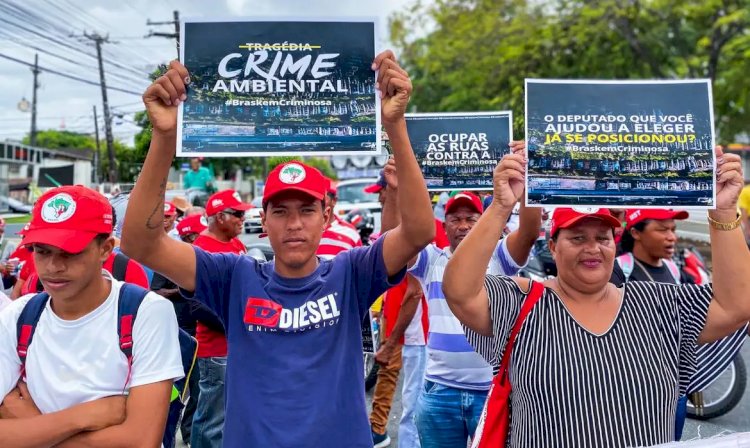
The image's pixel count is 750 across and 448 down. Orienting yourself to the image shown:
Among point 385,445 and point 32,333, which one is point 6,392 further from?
point 385,445

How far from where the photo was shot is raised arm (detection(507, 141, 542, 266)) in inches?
106

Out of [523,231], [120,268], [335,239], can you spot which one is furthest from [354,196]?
[523,231]

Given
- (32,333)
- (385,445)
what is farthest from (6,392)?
(385,445)

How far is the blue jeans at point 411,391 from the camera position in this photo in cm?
444

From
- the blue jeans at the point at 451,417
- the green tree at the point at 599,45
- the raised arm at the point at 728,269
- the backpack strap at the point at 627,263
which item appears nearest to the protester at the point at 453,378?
the blue jeans at the point at 451,417

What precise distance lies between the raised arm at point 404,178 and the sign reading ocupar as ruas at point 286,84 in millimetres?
137

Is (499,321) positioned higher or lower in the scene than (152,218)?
lower

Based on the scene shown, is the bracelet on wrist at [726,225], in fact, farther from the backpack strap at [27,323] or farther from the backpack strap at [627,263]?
the backpack strap at [27,323]

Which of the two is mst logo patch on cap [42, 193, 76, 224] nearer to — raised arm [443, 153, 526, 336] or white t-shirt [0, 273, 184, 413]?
white t-shirt [0, 273, 184, 413]

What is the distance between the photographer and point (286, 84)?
250 cm

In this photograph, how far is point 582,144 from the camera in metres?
2.50

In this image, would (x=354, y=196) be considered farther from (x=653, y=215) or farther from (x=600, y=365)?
(x=600, y=365)

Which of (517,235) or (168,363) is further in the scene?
(517,235)

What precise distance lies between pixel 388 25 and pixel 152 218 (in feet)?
70.0
